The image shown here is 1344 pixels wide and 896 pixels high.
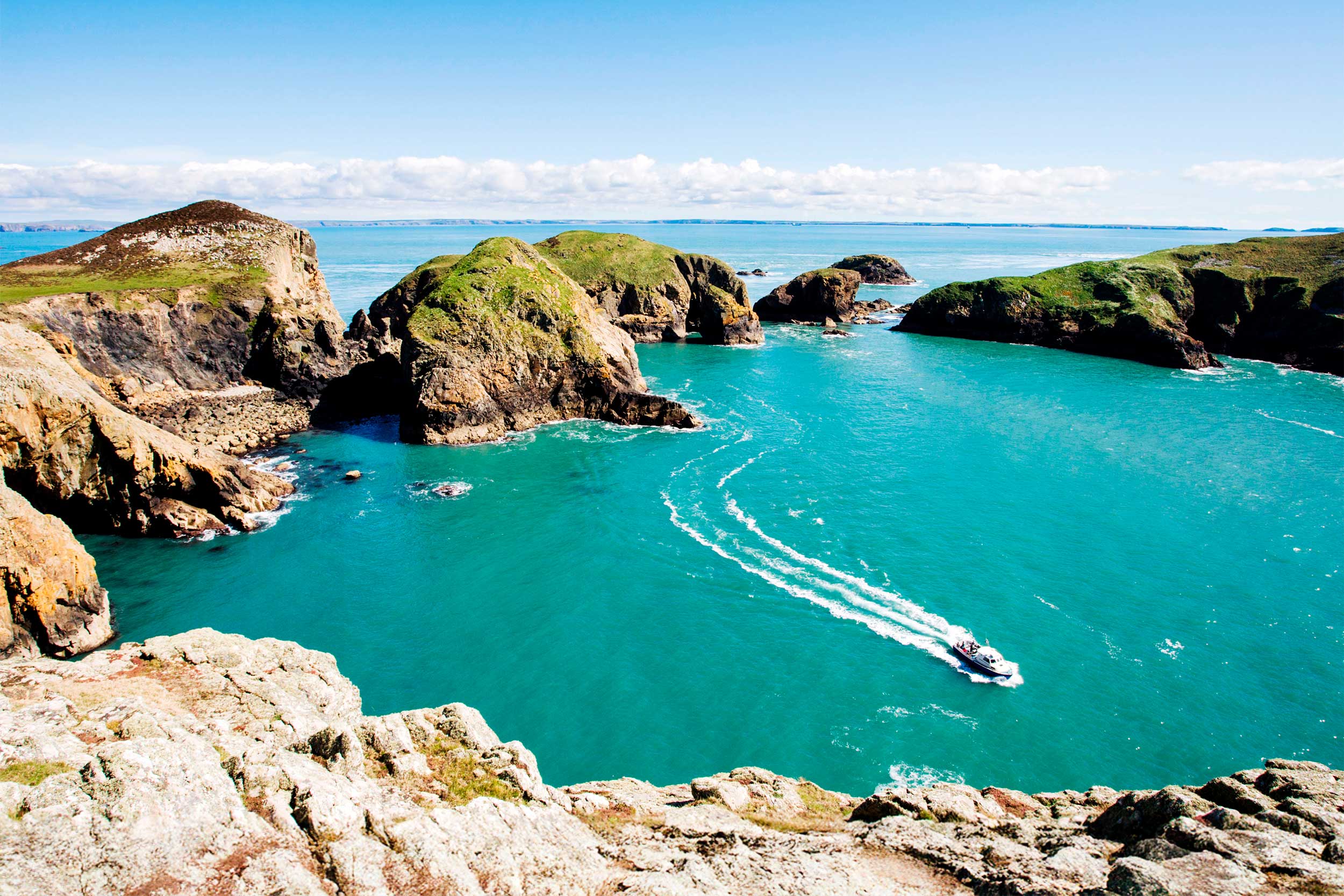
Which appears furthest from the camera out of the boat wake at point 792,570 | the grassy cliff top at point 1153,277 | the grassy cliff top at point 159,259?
the grassy cliff top at point 1153,277

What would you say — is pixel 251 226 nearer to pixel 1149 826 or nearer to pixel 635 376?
pixel 635 376

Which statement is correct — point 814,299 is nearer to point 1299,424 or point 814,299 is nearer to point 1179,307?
point 1179,307

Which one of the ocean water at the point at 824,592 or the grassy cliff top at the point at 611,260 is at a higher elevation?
the grassy cliff top at the point at 611,260

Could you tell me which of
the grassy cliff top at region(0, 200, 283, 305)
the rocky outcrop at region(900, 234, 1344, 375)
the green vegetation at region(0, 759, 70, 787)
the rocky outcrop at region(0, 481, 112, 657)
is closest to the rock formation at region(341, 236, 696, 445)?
the grassy cliff top at region(0, 200, 283, 305)

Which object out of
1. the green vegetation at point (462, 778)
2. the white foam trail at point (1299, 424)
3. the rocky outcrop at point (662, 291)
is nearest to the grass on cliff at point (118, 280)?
the rocky outcrop at point (662, 291)

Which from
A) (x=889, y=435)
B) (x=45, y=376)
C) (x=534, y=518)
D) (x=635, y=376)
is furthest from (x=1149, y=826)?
(x=635, y=376)

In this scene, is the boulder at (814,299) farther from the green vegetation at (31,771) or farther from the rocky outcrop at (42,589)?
the green vegetation at (31,771)
